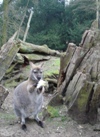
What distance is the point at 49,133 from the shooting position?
617cm

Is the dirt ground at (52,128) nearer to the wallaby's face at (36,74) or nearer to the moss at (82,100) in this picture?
the moss at (82,100)

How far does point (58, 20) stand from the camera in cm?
3102

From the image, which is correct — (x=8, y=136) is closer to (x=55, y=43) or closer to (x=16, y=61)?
(x=16, y=61)

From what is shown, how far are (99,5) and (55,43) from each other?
561cm

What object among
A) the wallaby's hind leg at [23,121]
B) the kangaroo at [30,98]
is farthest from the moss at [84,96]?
the wallaby's hind leg at [23,121]

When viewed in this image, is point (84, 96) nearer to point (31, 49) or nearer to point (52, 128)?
point (52, 128)

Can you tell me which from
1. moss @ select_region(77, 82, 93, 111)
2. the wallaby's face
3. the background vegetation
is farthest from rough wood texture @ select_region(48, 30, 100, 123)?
the background vegetation

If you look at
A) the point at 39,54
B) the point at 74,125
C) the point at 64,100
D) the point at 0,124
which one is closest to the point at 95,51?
the point at 64,100

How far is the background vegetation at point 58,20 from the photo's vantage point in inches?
1130

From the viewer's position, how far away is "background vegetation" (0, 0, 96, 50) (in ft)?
94.2

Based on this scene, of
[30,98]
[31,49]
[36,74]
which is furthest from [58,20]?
[30,98]

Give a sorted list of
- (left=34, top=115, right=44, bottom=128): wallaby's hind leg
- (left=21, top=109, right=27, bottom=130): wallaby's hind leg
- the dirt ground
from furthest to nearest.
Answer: (left=34, top=115, right=44, bottom=128): wallaby's hind leg, (left=21, top=109, right=27, bottom=130): wallaby's hind leg, the dirt ground

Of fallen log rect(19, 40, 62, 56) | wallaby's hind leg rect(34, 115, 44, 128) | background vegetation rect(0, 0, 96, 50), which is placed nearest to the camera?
wallaby's hind leg rect(34, 115, 44, 128)

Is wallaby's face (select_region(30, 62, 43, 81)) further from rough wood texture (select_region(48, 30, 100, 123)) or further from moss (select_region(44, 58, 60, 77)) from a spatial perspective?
moss (select_region(44, 58, 60, 77))
